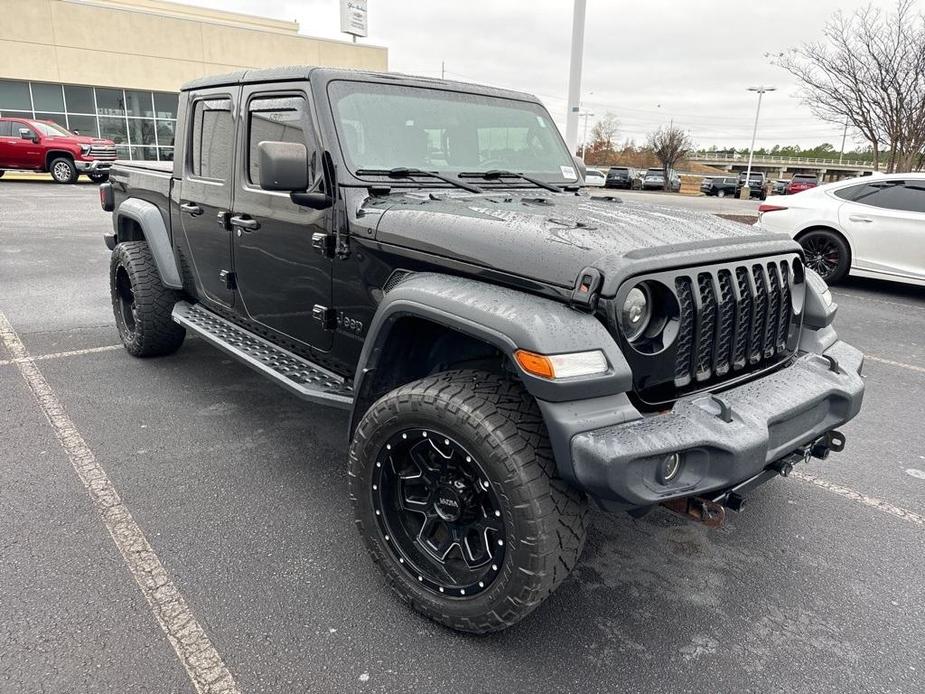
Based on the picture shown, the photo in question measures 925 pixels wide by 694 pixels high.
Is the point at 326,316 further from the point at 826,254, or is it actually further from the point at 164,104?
the point at 164,104

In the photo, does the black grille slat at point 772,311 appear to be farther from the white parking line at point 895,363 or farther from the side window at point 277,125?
the white parking line at point 895,363

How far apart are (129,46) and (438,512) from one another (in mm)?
33087

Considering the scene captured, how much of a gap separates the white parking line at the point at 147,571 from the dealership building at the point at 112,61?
24.2 meters

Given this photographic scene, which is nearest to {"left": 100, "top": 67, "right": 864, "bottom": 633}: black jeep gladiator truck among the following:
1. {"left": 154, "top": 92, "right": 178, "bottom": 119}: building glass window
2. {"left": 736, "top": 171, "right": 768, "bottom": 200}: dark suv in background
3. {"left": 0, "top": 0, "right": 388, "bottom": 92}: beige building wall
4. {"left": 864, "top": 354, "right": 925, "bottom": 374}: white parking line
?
{"left": 864, "top": 354, "right": 925, "bottom": 374}: white parking line

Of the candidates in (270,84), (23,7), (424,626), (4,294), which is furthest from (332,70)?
(23,7)

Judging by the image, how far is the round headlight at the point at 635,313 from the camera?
83.2 inches

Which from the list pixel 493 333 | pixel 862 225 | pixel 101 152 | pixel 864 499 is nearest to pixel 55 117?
pixel 101 152

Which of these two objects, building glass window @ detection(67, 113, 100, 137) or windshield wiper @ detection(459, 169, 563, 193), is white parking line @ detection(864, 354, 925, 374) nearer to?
windshield wiper @ detection(459, 169, 563, 193)

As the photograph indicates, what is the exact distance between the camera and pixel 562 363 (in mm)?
1945

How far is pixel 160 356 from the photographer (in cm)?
507

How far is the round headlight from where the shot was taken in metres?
2.11

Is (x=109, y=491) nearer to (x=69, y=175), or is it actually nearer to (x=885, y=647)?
(x=885, y=647)

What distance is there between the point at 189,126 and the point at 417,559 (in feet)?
10.5

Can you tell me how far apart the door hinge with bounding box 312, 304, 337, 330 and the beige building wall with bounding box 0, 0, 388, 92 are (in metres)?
24.2
